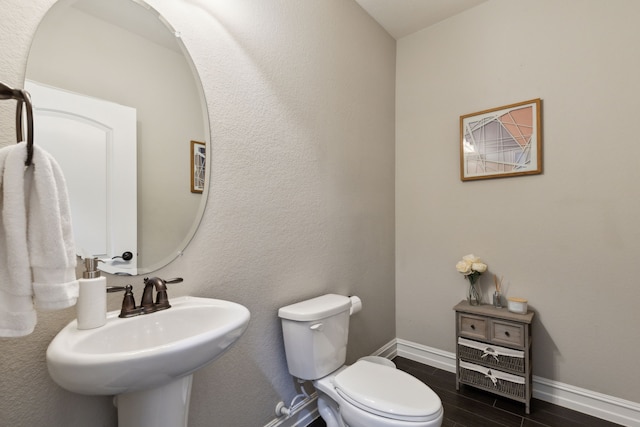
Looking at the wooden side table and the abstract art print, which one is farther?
the abstract art print

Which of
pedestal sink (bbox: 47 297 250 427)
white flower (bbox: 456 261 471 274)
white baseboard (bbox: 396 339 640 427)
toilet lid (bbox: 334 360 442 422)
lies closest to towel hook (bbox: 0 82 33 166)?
pedestal sink (bbox: 47 297 250 427)

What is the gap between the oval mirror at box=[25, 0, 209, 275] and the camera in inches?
36.1

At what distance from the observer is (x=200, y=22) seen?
4.08 feet

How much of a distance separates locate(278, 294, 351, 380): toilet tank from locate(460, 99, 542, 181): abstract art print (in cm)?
146

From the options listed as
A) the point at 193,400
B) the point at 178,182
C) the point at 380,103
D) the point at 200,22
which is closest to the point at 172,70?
the point at 200,22

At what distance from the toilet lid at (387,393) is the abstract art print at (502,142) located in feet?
4.92

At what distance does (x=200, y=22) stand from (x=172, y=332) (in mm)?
1206

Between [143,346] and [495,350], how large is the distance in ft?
6.27

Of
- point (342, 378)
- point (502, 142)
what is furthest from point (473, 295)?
point (342, 378)

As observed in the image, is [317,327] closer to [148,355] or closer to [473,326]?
[148,355]

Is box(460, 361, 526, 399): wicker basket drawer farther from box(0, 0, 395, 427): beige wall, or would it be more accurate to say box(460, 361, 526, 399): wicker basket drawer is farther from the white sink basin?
the white sink basin

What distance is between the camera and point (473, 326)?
1.96 meters

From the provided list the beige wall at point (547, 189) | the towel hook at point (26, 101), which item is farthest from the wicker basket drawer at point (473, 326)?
the towel hook at point (26, 101)

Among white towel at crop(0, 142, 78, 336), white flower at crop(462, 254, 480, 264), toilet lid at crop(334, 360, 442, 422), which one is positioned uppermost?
white towel at crop(0, 142, 78, 336)
